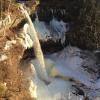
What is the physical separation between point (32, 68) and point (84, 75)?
1366 millimetres

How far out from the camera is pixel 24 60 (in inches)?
468

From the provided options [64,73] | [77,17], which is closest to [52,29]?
[77,17]

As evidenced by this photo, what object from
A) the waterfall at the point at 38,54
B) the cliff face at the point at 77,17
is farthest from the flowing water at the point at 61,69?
the cliff face at the point at 77,17

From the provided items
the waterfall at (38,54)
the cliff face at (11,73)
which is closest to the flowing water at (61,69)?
the waterfall at (38,54)

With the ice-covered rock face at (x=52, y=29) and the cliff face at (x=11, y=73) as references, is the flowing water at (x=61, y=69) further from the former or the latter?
the cliff face at (x=11, y=73)

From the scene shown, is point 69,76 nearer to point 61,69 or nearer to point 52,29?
point 61,69

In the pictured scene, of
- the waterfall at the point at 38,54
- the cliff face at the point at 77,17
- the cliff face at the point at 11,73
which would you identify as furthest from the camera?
the cliff face at the point at 77,17

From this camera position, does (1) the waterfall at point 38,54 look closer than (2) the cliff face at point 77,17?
Yes

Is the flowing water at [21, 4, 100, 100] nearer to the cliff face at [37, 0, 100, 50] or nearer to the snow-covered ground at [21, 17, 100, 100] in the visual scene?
the snow-covered ground at [21, 17, 100, 100]

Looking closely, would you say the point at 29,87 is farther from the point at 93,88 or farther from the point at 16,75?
the point at 93,88

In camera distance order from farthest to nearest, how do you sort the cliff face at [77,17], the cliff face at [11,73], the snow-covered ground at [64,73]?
1. the cliff face at [77,17]
2. the snow-covered ground at [64,73]
3. the cliff face at [11,73]

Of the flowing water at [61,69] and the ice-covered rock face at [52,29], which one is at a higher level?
the ice-covered rock face at [52,29]

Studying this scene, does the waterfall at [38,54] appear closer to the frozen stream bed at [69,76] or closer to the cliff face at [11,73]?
the frozen stream bed at [69,76]

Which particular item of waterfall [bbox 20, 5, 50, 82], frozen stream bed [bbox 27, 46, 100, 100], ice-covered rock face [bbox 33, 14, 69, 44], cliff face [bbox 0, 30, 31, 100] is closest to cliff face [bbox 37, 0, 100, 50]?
ice-covered rock face [bbox 33, 14, 69, 44]
